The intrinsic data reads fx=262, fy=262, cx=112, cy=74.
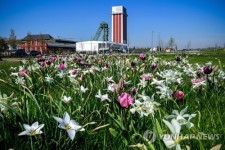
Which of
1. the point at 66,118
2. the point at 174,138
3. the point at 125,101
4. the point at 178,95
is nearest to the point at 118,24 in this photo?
the point at 178,95

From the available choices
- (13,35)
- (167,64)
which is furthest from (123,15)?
(167,64)

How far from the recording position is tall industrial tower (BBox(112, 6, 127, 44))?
13862 cm

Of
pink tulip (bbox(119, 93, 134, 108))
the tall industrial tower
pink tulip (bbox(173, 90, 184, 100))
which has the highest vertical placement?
the tall industrial tower

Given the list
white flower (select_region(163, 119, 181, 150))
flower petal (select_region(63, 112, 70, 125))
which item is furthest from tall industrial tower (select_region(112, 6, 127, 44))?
white flower (select_region(163, 119, 181, 150))

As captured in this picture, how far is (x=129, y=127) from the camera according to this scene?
1.74 meters

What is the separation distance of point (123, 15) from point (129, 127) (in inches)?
5729

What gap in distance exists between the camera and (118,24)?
140250mm

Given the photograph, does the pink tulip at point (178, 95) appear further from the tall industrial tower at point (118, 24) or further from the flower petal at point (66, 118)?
the tall industrial tower at point (118, 24)

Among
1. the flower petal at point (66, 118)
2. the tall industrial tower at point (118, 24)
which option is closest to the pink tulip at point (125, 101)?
the flower petal at point (66, 118)

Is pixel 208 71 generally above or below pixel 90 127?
above

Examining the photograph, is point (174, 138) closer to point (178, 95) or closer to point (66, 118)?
point (66, 118)

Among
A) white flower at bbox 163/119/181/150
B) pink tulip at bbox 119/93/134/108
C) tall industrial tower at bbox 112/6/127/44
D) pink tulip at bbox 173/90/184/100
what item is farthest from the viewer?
tall industrial tower at bbox 112/6/127/44

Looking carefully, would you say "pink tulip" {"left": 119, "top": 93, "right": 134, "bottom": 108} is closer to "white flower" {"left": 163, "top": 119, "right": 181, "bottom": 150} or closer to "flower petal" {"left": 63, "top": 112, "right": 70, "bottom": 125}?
"flower petal" {"left": 63, "top": 112, "right": 70, "bottom": 125}

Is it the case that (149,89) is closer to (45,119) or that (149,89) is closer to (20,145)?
(45,119)
